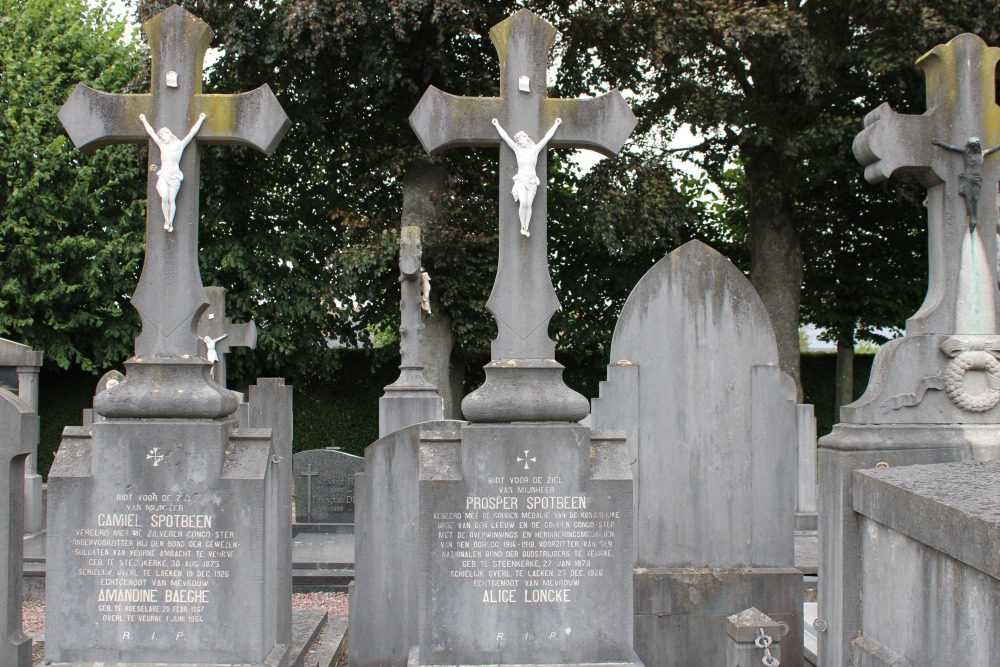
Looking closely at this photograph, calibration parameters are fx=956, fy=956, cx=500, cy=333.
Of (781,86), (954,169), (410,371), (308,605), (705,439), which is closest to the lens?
(954,169)

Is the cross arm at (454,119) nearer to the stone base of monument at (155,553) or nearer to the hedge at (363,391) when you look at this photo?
the stone base of monument at (155,553)

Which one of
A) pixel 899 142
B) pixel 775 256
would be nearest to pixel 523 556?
pixel 899 142

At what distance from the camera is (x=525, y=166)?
580 centimetres

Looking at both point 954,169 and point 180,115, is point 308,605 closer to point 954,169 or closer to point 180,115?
point 180,115

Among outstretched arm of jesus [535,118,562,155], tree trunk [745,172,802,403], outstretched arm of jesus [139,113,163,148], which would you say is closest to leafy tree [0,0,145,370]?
tree trunk [745,172,802,403]

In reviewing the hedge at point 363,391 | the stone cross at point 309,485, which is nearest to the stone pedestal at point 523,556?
the stone cross at point 309,485

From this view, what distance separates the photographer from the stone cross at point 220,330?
14.1m

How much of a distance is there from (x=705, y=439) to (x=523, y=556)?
2.36 metres

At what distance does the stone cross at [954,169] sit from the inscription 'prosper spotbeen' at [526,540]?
96.3 inches

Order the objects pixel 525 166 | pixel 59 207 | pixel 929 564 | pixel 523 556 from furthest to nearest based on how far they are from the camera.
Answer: pixel 59 207
pixel 525 166
pixel 523 556
pixel 929 564

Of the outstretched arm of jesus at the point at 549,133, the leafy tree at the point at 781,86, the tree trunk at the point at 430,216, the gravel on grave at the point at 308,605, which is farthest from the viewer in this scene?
the tree trunk at the point at 430,216

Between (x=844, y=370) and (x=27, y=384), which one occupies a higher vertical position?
(x=844, y=370)

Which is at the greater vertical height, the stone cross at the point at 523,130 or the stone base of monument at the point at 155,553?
the stone cross at the point at 523,130

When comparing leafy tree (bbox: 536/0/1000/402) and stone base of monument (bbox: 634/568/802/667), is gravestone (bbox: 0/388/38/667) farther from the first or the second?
leafy tree (bbox: 536/0/1000/402)
